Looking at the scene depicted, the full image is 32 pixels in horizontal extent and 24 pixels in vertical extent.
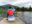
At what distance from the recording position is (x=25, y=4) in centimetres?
247

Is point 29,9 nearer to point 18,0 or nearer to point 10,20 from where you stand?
point 18,0

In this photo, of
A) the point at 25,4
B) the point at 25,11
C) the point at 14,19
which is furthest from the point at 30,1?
the point at 14,19

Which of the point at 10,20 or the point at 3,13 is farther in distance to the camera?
the point at 3,13

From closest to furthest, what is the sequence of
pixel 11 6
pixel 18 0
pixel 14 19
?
1. pixel 14 19
2. pixel 11 6
3. pixel 18 0

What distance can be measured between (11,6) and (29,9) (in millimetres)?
592

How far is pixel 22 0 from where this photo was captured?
2.45 metres

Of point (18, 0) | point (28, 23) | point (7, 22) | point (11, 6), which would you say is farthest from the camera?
point (18, 0)

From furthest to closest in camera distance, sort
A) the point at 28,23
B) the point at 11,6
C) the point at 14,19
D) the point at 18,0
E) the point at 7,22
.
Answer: the point at 18,0 < the point at 11,6 < the point at 14,19 < the point at 7,22 < the point at 28,23

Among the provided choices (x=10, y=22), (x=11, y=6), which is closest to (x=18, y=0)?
(x=11, y=6)

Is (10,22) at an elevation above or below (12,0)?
below

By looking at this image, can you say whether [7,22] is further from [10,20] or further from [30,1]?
[30,1]

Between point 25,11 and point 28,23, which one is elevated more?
point 25,11

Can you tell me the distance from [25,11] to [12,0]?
577 millimetres

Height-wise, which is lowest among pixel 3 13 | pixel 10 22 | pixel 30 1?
pixel 10 22
